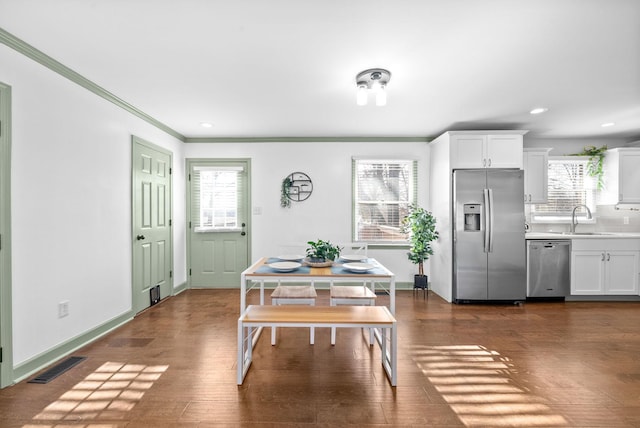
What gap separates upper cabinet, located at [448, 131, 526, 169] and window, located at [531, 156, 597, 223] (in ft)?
4.06

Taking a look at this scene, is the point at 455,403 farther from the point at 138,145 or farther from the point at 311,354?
the point at 138,145

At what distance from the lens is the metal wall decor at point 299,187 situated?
4.95 metres

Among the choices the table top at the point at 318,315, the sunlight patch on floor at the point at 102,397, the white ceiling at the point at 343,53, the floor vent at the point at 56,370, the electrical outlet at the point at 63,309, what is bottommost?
the sunlight patch on floor at the point at 102,397

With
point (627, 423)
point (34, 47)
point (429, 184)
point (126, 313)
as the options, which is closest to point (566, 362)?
point (627, 423)

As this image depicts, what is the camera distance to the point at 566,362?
2.54 meters

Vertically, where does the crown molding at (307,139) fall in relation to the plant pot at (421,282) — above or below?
above

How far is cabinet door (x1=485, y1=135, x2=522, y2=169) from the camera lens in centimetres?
421

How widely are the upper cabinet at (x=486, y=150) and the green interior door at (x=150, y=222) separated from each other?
12.9 feet

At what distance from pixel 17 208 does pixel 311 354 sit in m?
2.46

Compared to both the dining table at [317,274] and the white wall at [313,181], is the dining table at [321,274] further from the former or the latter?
the white wall at [313,181]

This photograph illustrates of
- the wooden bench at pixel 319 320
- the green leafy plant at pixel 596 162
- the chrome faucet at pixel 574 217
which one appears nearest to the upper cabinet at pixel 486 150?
the chrome faucet at pixel 574 217

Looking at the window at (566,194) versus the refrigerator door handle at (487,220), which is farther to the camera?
the window at (566,194)

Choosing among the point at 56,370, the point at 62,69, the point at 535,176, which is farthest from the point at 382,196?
the point at 56,370

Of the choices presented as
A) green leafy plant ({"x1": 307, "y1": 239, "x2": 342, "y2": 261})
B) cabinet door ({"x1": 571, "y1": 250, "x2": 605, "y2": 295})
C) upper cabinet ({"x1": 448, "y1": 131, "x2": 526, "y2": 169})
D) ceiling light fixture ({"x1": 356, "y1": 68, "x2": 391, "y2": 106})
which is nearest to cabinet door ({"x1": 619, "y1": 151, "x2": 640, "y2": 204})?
cabinet door ({"x1": 571, "y1": 250, "x2": 605, "y2": 295})
